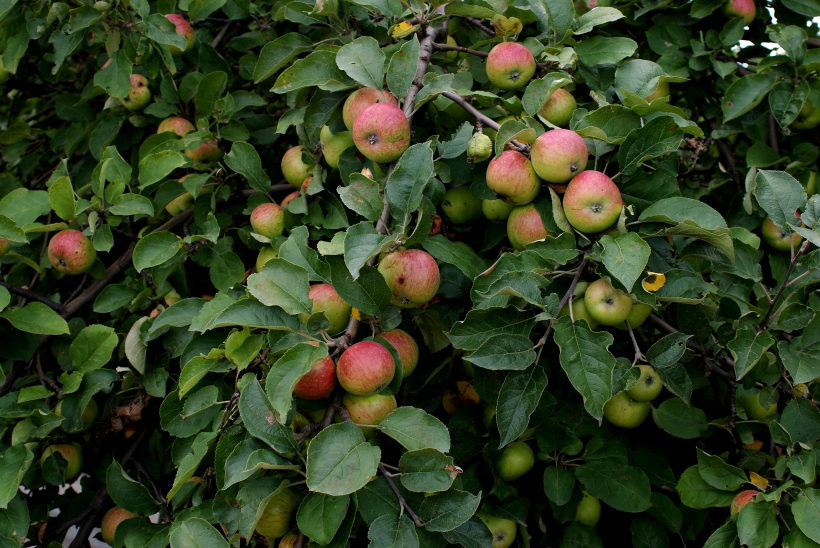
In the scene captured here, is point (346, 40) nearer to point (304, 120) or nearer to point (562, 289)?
point (304, 120)

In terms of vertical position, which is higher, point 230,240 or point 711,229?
point 711,229

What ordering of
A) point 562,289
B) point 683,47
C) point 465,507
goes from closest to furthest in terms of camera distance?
point 465,507 < point 562,289 < point 683,47

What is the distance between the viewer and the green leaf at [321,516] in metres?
1.01

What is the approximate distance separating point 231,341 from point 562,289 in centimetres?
76

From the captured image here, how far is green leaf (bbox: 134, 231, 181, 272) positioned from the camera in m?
1.57

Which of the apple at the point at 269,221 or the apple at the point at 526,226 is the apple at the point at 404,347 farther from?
the apple at the point at 269,221

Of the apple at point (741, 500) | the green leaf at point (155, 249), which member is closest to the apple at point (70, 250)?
the green leaf at point (155, 249)

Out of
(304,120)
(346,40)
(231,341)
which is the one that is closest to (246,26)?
(346,40)

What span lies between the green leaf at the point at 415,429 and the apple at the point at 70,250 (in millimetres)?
1224

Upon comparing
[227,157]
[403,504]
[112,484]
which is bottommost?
[112,484]

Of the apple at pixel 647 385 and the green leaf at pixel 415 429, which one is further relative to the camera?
the apple at pixel 647 385

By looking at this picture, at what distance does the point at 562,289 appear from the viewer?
1310mm

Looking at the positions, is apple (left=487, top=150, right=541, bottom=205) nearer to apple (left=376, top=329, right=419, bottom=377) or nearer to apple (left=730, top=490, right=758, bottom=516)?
apple (left=376, top=329, right=419, bottom=377)

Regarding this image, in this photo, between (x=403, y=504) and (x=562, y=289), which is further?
(x=562, y=289)
